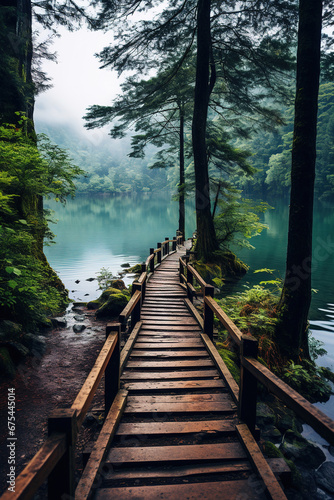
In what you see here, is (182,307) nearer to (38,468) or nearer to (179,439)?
(179,439)

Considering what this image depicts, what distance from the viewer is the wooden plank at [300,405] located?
1760 millimetres

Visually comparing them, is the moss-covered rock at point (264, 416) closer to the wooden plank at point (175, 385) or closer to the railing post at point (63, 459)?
the wooden plank at point (175, 385)

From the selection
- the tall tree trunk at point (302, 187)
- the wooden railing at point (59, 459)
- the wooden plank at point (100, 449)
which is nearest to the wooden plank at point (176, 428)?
the wooden plank at point (100, 449)

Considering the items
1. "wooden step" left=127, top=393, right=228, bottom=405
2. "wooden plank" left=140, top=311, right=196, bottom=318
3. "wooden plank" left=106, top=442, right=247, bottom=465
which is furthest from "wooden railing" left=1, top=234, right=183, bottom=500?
"wooden plank" left=140, top=311, right=196, bottom=318

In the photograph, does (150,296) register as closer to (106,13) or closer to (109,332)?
(109,332)

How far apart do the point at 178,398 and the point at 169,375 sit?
1.89ft

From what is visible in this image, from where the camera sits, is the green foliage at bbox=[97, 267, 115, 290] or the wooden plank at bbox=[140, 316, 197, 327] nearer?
the wooden plank at bbox=[140, 316, 197, 327]

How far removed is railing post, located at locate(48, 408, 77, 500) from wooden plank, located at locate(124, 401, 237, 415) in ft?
5.21

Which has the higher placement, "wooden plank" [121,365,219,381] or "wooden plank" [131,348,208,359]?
"wooden plank" [121,365,219,381]

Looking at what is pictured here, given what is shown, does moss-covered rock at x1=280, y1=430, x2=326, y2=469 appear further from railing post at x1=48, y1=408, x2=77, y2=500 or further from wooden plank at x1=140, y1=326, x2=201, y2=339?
railing post at x1=48, y1=408, x2=77, y2=500

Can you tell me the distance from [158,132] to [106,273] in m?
11.2

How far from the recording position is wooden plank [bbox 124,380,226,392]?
12.6ft

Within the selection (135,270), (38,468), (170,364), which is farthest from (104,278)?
(38,468)

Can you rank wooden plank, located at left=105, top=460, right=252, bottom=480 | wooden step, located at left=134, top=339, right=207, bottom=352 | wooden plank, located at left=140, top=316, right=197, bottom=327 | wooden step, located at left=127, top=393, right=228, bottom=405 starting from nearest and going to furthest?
wooden plank, located at left=105, top=460, right=252, bottom=480 < wooden step, located at left=127, top=393, right=228, bottom=405 < wooden step, located at left=134, top=339, right=207, bottom=352 < wooden plank, located at left=140, top=316, right=197, bottom=327
